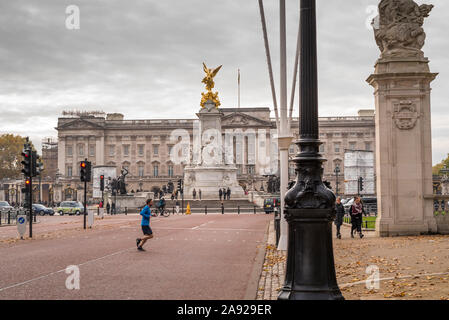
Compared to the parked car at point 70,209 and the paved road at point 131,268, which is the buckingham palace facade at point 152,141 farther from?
the paved road at point 131,268

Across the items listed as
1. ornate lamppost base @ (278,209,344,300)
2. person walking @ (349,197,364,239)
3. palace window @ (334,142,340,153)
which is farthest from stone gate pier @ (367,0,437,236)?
palace window @ (334,142,340,153)

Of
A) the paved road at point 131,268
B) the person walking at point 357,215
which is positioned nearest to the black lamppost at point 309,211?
the paved road at point 131,268

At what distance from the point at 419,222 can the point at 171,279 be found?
1291 centimetres

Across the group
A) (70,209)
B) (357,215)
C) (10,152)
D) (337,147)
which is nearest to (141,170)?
(10,152)

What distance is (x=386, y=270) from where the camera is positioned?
42.2 ft

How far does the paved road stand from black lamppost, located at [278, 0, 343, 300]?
9.97ft

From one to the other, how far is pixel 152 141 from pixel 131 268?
133m

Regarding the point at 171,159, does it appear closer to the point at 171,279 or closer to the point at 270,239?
the point at 270,239

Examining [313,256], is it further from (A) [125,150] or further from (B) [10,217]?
(A) [125,150]

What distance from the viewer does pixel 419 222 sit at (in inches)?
868

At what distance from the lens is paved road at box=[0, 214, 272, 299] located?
10719mm

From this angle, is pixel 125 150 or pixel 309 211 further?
pixel 125 150

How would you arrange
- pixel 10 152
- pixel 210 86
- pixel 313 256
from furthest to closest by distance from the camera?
pixel 10 152
pixel 210 86
pixel 313 256
